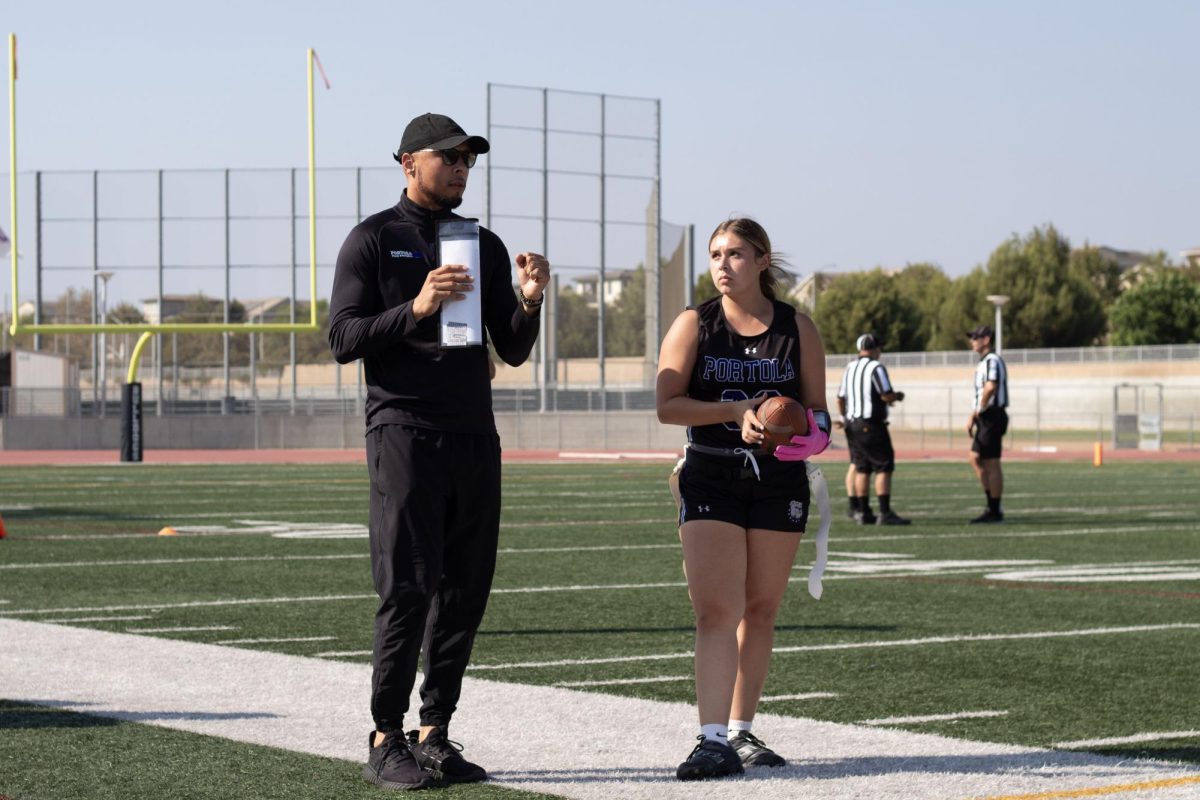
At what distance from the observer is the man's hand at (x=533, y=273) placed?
5.38m

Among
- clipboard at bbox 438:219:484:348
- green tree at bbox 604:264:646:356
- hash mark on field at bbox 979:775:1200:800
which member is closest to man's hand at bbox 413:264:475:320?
clipboard at bbox 438:219:484:348

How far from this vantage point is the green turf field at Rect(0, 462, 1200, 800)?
6.18 meters

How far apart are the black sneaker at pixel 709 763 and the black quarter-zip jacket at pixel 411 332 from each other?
111 cm

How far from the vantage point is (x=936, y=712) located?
6.84 metres

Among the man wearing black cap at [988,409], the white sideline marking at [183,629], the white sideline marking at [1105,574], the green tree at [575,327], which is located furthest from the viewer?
the green tree at [575,327]

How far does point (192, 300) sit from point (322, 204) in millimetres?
4662

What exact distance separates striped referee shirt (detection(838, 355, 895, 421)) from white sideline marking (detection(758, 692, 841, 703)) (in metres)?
9.66

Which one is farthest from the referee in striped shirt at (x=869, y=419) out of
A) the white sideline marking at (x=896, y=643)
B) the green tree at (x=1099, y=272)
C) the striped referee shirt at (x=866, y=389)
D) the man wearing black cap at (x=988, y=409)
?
the green tree at (x=1099, y=272)

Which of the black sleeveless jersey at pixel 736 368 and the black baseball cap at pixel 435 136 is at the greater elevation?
the black baseball cap at pixel 435 136

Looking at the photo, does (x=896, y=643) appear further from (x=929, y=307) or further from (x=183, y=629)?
(x=929, y=307)

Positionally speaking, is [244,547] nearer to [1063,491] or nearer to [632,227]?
[1063,491]

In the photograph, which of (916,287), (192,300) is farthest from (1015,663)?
(916,287)

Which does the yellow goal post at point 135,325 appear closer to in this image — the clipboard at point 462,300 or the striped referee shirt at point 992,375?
the striped referee shirt at point 992,375

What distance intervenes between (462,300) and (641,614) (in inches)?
195
